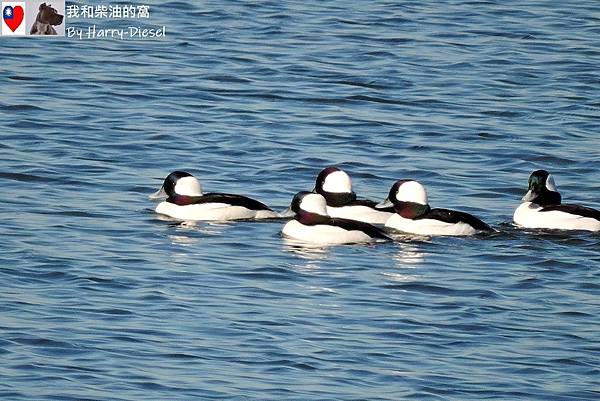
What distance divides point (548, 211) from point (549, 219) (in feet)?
0.27

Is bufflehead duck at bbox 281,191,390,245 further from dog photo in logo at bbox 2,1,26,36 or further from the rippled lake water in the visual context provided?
dog photo in logo at bbox 2,1,26,36

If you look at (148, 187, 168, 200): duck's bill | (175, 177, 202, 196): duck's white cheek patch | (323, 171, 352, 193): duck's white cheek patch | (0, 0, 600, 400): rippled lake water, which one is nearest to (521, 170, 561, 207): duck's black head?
(0, 0, 600, 400): rippled lake water

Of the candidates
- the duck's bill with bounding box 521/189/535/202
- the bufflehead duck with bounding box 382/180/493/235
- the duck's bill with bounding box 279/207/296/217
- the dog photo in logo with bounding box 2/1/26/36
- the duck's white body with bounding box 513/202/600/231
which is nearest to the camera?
the bufflehead duck with bounding box 382/180/493/235

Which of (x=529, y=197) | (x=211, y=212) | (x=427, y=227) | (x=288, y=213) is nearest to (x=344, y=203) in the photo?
(x=288, y=213)

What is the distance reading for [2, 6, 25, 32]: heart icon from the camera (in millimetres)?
27688

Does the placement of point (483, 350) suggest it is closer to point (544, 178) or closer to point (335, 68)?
point (544, 178)

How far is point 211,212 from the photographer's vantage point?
55.6ft

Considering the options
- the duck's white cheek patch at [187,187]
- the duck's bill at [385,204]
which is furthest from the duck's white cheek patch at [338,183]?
the duck's white cheek patch at [187,187]

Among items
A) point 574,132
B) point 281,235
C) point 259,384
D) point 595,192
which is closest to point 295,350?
point 259,384

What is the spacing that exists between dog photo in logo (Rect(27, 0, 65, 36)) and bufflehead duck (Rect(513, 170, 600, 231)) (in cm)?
1270

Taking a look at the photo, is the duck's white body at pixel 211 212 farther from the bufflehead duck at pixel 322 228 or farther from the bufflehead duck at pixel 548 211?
the bufflehead duck at pixel 548 211

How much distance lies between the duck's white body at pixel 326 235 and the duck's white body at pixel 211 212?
75 centimetres

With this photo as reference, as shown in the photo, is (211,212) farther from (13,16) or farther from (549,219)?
(13,16)

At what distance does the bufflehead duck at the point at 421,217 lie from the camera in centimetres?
1622
